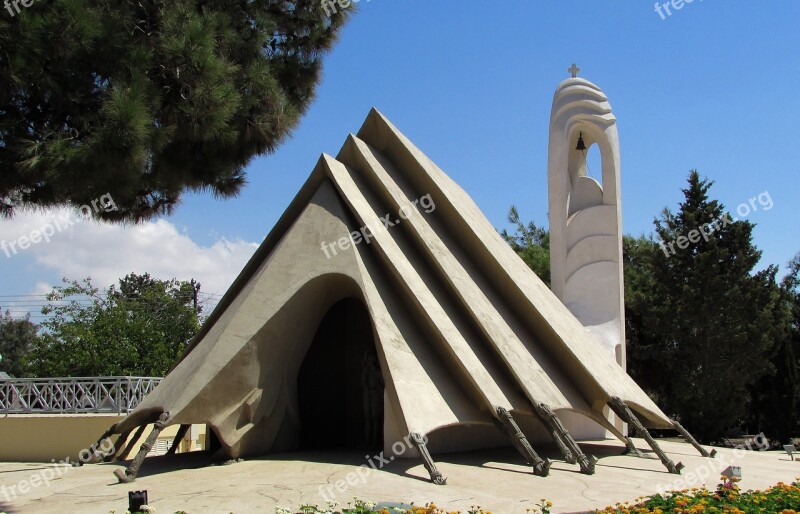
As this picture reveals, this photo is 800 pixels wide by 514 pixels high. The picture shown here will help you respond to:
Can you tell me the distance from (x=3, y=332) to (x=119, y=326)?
39718 mm

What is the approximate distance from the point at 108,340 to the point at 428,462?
22.1m

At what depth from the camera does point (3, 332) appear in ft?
202

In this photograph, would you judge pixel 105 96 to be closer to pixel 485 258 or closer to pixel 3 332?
pixel 485 258

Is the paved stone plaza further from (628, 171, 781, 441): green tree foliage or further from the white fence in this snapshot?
(628, 171, 781, 441): green tree foliage

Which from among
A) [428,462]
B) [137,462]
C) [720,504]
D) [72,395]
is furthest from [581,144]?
[72,395]

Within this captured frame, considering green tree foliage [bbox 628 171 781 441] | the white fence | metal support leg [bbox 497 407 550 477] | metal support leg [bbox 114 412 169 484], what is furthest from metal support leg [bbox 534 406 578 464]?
green tree foliage [bbox 628 171 781 441]

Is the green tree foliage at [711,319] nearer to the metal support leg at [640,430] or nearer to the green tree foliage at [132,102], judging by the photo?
the metal support leg at [640,430]

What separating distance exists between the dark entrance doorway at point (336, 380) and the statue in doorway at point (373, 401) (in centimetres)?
61

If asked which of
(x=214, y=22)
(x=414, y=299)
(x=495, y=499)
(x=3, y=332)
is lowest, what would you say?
(x=495, y=499)

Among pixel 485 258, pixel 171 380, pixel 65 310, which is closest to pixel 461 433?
pixel 485 258

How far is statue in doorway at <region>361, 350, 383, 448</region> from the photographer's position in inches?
530

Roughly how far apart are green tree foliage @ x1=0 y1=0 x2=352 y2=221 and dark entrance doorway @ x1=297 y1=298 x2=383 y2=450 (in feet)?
17.6

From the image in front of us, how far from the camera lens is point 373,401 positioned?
13.5m

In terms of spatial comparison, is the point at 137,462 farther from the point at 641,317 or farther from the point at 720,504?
the point at 641,317
